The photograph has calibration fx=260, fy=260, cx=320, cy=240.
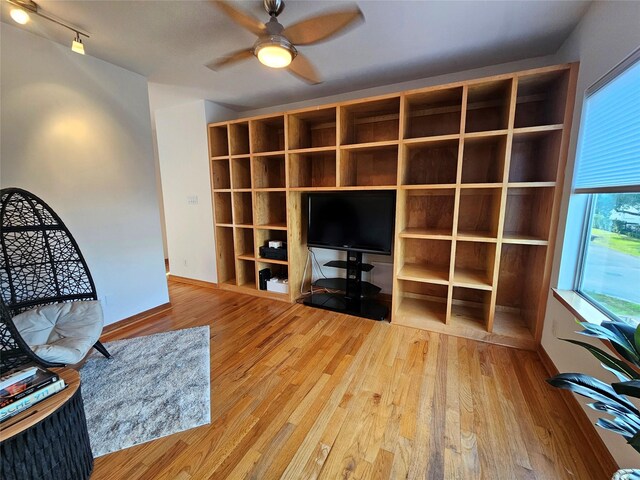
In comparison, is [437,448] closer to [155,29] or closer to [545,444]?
[545,444]

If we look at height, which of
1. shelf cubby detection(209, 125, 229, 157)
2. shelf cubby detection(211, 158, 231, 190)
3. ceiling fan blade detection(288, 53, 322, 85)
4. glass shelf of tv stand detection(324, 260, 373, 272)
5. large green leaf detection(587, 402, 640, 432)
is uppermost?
ceiling fan blade detection(288, 53, 322, 85)

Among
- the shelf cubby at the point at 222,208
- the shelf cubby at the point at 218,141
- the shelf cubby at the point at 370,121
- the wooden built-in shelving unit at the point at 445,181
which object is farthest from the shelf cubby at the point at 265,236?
the shelf cubby at the point at 370,121

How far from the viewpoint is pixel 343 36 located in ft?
6.63

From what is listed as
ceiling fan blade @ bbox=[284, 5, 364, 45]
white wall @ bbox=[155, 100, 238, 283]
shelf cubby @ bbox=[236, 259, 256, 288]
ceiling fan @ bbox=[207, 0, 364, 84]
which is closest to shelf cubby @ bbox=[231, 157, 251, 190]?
white wall @ bbox=[155, 100, 238, 283]

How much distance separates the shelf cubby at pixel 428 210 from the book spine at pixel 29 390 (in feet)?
8.84

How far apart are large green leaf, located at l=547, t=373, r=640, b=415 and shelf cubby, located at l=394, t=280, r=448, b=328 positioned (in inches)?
67.8

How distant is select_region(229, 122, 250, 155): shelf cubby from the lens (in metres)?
3.34

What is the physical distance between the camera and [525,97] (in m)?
2.42

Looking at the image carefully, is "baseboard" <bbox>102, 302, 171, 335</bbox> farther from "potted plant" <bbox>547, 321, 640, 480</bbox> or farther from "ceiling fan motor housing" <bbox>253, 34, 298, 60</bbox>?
"potted plant" <bbox>547, 321, 640, 480</bbox>

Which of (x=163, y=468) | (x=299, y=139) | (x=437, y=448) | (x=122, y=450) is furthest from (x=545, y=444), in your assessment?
(x=299, y=139)

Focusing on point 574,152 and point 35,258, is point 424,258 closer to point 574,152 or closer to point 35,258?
point 574,152

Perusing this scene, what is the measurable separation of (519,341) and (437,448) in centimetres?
142

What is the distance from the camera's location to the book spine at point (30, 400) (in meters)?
1.01

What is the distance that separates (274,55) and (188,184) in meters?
2.71
